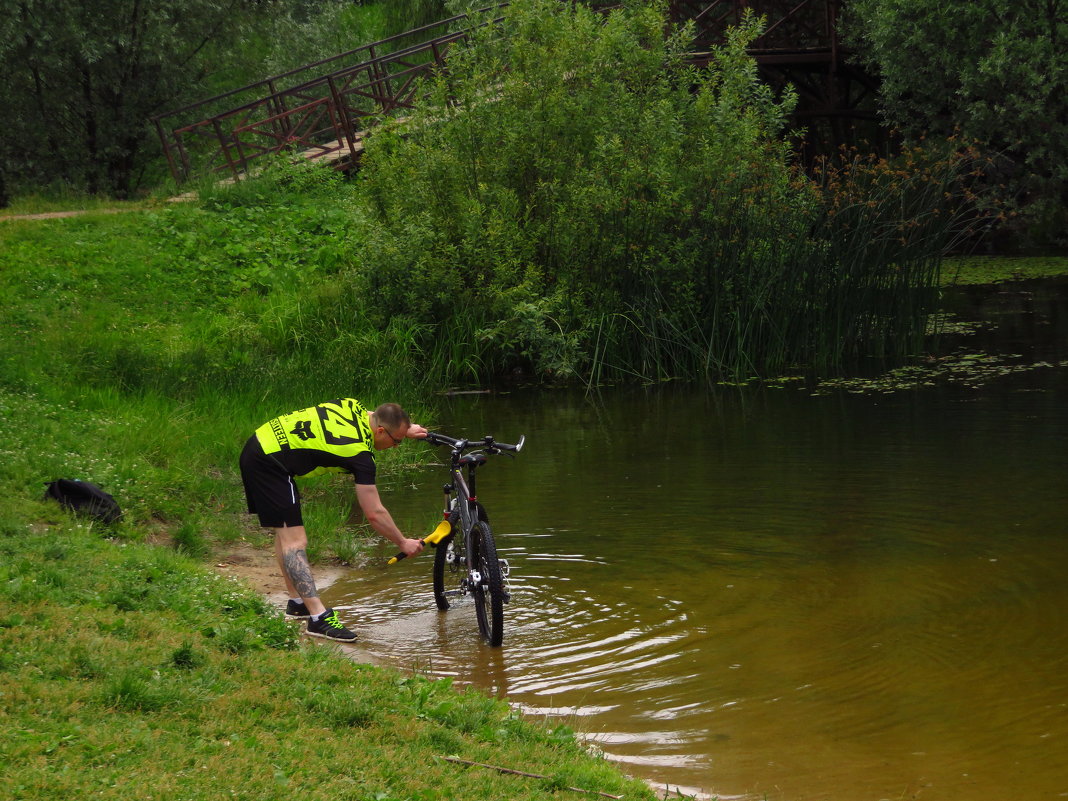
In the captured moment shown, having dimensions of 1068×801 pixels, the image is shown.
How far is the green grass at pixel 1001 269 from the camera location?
26234 mm

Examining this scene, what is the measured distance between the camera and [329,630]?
286 inches

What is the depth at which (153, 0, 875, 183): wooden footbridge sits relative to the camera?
25.5 metres

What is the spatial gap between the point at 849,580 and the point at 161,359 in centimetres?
938

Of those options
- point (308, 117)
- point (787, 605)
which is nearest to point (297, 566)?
point (787, 605)

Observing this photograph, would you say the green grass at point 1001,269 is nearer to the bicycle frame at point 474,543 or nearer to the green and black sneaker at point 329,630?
the bicycle frame at point 474,543

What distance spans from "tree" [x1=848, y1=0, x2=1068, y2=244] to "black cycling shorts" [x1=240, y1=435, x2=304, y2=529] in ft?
72.8

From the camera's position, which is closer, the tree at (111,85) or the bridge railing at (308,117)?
the bridge railing at (308,117)

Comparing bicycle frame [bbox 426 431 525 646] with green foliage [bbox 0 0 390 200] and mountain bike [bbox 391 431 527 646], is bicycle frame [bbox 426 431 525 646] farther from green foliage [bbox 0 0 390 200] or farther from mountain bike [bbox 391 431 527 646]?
green foliage [bbox 0 0 390 200]

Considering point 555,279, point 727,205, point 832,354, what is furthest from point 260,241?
point 832,354

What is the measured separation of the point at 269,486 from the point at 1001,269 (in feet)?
A: 77.7

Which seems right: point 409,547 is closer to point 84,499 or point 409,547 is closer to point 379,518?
point 379,518

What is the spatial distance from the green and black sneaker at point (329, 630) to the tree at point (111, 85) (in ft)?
69.0

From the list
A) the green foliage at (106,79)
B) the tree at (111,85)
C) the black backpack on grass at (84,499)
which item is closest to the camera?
the black backpack on grass at (84,499)

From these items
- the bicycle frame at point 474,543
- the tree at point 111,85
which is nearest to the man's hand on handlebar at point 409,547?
the bicycle frame at point 474,543
